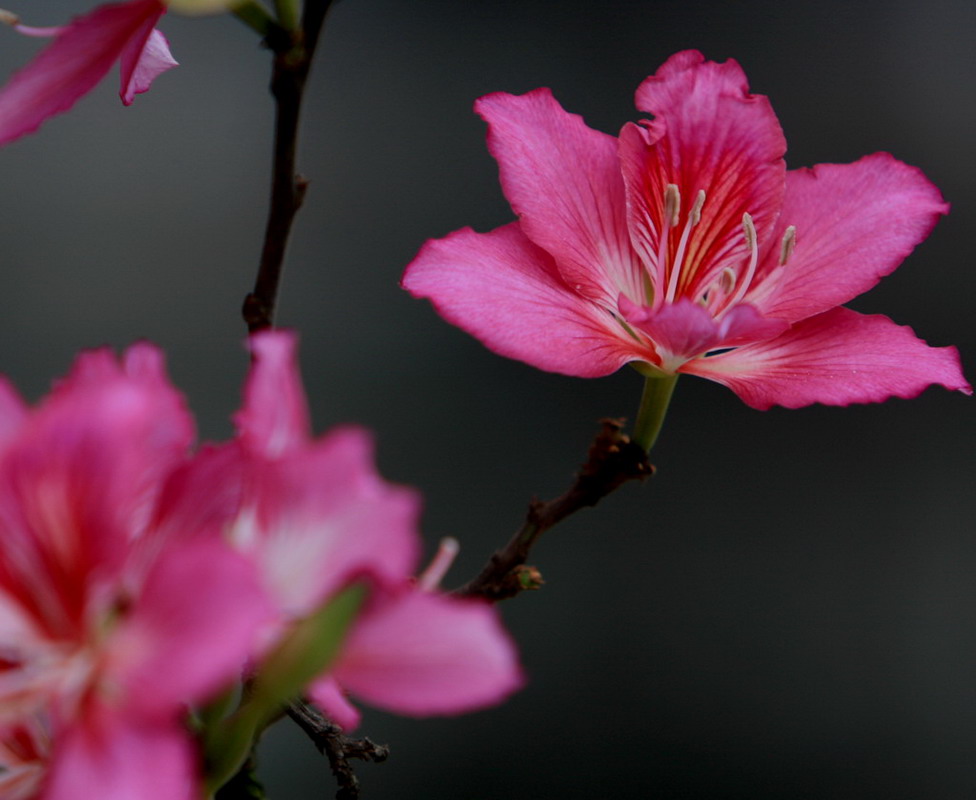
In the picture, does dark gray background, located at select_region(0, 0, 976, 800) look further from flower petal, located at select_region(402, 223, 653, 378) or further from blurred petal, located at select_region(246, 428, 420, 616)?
blurred petal, located at select_region(246, 428, 420, 616)

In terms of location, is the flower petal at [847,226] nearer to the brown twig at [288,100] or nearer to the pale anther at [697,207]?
the pale anther at [697,207]

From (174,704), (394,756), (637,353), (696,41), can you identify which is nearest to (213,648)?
(174,704)

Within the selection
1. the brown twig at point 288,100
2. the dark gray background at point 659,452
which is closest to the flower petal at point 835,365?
the brown twig at point 288,100

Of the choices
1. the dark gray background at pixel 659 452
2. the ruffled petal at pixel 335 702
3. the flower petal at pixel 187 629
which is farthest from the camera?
the dark gray background at pixel 659 452

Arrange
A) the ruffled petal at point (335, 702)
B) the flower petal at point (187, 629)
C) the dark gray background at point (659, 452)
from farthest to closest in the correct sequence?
the dark gray background at point (659, 452) < the ruffled petal at point (335, 702) < the flower petal at point (187, 629)

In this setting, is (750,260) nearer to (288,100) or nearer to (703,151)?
(703,151)
